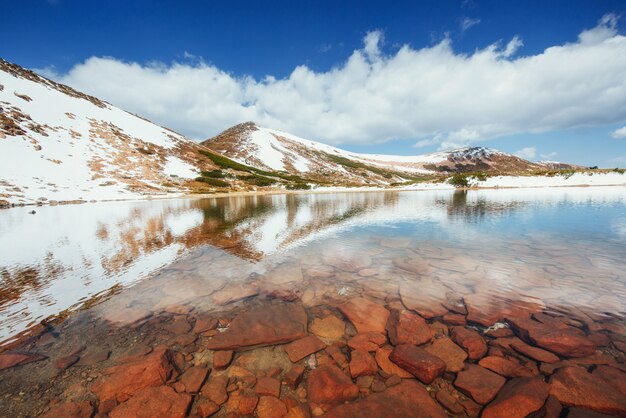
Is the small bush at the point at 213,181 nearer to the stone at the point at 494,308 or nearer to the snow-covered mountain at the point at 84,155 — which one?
the snow-covered mountain at the point at 84,155

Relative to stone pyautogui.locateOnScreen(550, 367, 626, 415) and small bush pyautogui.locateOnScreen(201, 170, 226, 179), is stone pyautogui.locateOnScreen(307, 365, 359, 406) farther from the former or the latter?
small bush pyautogui.locateOnScreen(201, 170, 226, 179)

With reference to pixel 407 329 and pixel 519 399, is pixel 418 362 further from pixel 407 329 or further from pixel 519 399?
pixel 519 399

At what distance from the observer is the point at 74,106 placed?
109 metres

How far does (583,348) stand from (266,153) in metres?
180

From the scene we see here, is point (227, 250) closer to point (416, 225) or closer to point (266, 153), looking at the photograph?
point (416, 225)

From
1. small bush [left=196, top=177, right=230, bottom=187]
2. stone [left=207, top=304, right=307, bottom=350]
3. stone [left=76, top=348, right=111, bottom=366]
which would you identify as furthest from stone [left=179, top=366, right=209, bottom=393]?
small bush [left=196, top=177, right=230, bottom=187]

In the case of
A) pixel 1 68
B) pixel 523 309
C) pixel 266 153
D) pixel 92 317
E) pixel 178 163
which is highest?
pixel 1 68

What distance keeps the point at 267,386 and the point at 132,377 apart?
2858 mm

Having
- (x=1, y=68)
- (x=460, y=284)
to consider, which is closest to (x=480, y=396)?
(x=460, y=284)

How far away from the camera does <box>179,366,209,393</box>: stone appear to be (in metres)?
5.43

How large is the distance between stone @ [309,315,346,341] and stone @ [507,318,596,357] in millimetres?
4383

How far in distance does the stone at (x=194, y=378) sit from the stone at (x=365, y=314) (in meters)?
3.89

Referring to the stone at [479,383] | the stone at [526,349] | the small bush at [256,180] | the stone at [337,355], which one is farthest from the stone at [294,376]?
the small bush at [256,180]

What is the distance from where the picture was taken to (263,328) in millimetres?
7398
